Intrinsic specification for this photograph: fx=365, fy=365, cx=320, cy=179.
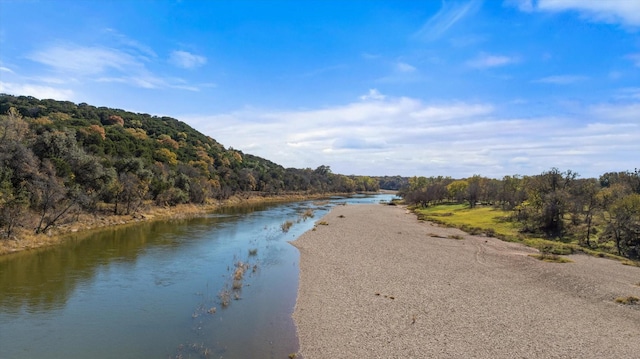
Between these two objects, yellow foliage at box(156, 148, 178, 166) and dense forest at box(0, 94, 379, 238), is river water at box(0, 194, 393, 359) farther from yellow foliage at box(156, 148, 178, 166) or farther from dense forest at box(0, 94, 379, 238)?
yellow foliage at box(156, 148, 178, 166)

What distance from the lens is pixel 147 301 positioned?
62.0 feet

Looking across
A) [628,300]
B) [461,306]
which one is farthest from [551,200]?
[461,306]

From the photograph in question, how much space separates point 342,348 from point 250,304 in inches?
254

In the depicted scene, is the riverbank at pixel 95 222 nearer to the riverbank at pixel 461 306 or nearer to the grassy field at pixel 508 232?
the riverbank at pixel 461 306

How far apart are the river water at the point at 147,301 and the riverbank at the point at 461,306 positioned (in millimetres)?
1980

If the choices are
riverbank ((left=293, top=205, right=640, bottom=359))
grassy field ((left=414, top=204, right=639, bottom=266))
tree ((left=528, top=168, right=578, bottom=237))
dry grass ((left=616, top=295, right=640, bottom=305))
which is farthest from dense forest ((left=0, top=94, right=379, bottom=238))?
tree ((left=528, top=168, right=578, bottom=237))

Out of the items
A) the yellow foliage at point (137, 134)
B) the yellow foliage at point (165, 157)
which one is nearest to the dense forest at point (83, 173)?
the yellow foliage at point (165, 157)

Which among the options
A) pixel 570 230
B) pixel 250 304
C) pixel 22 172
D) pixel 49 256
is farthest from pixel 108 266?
pixel 570 230

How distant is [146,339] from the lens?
569 inches

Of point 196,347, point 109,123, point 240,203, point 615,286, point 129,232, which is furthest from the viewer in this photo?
point 109,123

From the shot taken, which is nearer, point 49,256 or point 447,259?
point 49,256

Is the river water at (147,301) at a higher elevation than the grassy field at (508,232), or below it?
below

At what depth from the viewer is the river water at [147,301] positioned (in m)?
13.9

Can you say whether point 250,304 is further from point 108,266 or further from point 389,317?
point 108,266
